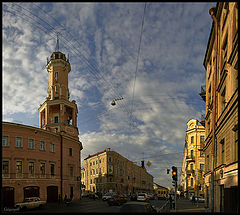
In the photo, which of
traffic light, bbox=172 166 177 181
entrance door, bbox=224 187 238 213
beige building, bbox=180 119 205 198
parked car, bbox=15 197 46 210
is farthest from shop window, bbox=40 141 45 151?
beige building, bbox=180 119 205 198

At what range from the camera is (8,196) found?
34438 millimetres

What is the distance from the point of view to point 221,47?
70.0ft

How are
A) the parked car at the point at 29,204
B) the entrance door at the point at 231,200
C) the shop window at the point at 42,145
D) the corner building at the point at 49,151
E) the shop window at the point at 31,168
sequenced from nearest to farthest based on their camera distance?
the entrance door at the point at 231,200 < the parked car at the point at 29,204 < the corner building at the point at 49,151 < the shop window at the point at 31,168 < the shop window at the point at 42,145

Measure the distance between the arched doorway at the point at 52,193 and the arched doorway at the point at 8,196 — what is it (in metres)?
6.94

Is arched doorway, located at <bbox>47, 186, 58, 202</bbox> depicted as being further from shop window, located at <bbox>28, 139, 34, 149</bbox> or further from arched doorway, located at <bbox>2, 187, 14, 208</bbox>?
shop window, located at <bbox>28, 139, 34, 149</bbox>

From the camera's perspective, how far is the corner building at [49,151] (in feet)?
117

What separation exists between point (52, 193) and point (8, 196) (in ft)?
27.4

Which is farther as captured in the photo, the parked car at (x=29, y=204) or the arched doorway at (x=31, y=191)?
the arched doorway at (x=31, y=191)

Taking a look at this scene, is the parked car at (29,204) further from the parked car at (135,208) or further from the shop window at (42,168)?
the parked car at (135,208)

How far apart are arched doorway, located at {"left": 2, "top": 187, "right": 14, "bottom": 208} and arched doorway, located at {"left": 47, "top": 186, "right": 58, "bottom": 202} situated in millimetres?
6943

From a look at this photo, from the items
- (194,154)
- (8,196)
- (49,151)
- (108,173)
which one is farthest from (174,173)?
(108,173)

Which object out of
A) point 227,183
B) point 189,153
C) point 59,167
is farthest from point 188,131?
point 227,183

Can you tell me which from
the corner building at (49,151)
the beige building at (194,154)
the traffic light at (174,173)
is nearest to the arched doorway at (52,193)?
the corner building at (49,151)

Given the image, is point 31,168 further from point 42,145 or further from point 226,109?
point 226,109
